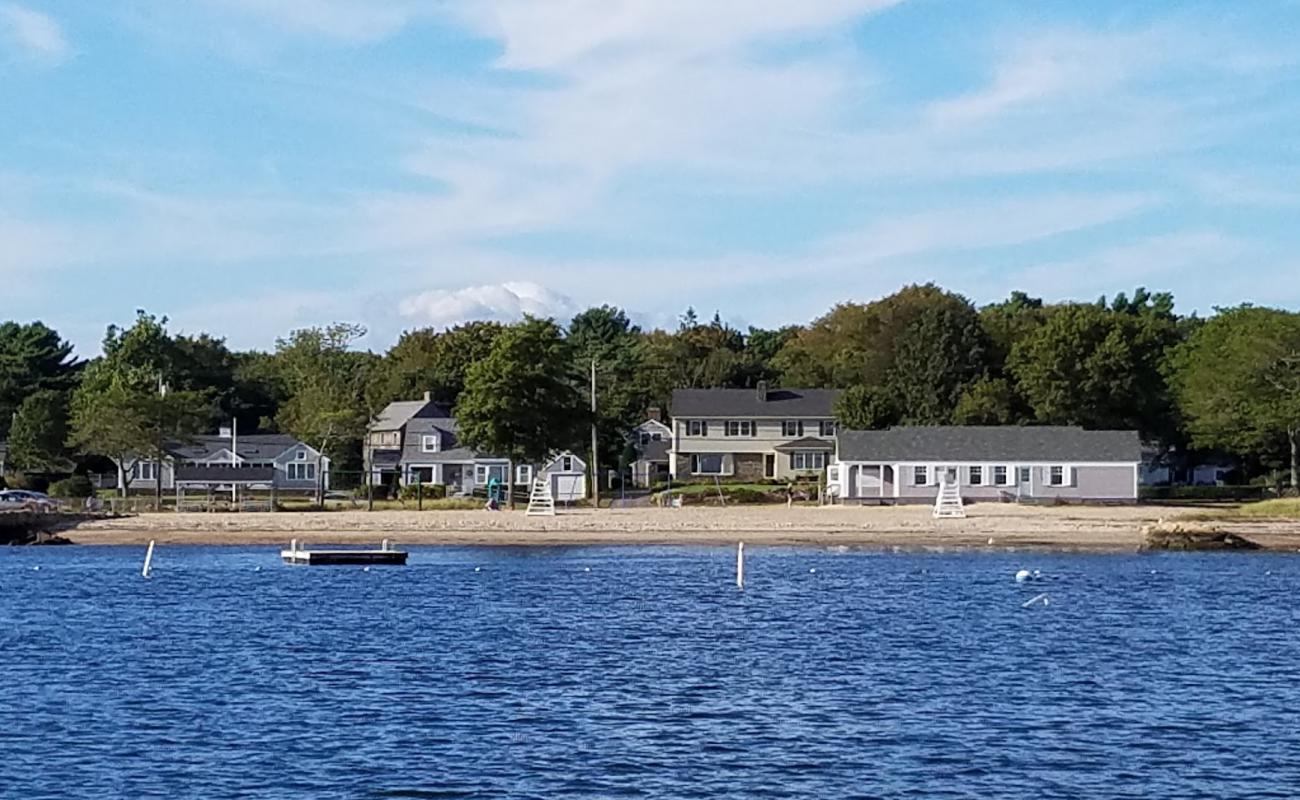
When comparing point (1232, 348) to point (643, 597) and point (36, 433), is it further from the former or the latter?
point (36, 433)

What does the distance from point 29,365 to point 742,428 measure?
57084 mm

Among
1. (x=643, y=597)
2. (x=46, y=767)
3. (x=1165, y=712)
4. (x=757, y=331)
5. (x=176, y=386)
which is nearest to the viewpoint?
(x=46, y=767)

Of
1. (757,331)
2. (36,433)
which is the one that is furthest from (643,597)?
(757,331)

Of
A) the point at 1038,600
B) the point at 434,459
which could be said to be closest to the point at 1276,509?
the point at 1038,600

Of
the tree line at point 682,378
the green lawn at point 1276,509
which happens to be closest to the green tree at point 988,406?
the tree line at point 682,378

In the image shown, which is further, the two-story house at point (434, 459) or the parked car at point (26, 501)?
the two-story house at point (434, 459)

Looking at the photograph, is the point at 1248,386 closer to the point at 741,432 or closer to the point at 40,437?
the point at 741,432

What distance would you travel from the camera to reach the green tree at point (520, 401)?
88000 millimetres

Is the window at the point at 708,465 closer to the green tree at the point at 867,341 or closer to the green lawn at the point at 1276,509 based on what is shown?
the green tree at the point at 867,341

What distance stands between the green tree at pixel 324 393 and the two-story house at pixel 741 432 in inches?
844

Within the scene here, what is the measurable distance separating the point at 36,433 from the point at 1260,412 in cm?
7545

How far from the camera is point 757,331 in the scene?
17262cm

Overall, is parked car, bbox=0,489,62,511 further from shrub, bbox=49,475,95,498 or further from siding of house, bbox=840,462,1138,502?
siding of house, bbox=840,462,1138,502

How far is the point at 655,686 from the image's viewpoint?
34250mm
